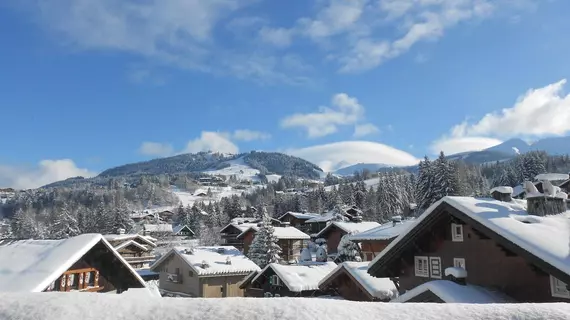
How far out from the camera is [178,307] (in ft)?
14.6

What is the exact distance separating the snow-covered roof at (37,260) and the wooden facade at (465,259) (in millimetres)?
12027

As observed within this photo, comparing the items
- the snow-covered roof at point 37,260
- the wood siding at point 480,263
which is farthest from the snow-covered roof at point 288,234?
the snow-covered roof at point 37,260

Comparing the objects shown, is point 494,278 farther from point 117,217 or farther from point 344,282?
point 117,217

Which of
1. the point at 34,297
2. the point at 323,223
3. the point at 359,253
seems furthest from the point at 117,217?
the point at 34,297

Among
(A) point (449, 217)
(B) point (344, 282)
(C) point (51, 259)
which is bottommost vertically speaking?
(B) point (344, 282)

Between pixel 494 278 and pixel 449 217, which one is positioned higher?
pixel 449 217

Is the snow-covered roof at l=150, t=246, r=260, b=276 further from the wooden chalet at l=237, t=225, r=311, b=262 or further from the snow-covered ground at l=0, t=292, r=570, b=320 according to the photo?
the snow-covered ground at l=0, t=292, r=570, b=320

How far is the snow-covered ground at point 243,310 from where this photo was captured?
14.1ft

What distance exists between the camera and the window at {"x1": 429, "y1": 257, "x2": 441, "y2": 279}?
17644 millimetres

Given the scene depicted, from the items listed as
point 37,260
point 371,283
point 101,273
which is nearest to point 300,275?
point 371,283

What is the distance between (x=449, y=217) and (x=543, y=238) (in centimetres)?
449

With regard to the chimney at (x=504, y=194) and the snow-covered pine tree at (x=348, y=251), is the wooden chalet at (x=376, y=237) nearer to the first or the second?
the snow-covered pine tree at (x=348, y=251)

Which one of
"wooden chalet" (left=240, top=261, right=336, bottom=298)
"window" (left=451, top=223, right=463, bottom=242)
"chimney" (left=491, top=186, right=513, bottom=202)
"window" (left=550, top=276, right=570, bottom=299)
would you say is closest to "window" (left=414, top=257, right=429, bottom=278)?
"window" (left=451, top=223, right=463, bottom=242)

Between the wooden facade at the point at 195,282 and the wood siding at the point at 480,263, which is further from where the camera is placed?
the wooden facade at the point at 195,282
